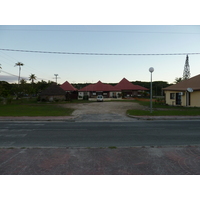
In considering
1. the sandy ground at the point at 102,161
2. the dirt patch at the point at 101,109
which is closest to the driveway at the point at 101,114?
the dirt patch at the point at 101,109

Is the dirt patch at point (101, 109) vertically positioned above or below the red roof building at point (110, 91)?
below

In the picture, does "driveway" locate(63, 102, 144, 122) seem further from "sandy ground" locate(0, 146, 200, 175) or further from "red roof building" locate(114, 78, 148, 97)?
"red roof building" locate(114, 78, 148, 97)

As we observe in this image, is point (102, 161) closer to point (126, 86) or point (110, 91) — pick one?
point (110, 91)

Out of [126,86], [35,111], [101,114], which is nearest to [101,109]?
[101,114]

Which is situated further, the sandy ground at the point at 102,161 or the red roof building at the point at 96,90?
the red roof building at the point at 96,90

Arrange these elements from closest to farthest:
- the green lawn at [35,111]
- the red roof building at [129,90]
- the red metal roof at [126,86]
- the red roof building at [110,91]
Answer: the green lawn at [35,111]
the red roof building at [110,91]
the red roof building at [129,90]
the red metal roof at [126,86]

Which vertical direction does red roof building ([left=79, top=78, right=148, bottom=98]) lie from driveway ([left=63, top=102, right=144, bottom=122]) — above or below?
above

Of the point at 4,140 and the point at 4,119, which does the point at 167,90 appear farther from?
the point at 4,140

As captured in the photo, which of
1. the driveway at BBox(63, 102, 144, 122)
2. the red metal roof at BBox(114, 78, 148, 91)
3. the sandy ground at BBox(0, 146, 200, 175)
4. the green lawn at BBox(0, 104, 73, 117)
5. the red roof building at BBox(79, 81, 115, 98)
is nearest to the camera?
the sandy ground at BBox(0, 146, 200, 175)

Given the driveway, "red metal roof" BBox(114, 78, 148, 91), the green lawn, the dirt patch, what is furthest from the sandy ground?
"red metal roof" BBox(114, 78, 148, 91)

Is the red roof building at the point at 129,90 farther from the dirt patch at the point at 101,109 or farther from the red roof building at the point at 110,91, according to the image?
the dirt patch at the point at 101,109

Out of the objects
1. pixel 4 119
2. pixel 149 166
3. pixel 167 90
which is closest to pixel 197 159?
pixel 149 166

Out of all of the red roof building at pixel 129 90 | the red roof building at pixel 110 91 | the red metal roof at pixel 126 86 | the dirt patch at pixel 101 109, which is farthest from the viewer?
the red metal roof at pixel 126 86

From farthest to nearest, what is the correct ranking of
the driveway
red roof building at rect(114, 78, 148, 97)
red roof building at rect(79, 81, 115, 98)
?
red roof building at rect(114, 78, 148, 97), red roof building at rect(79, 81, 115, 98), the driveway
